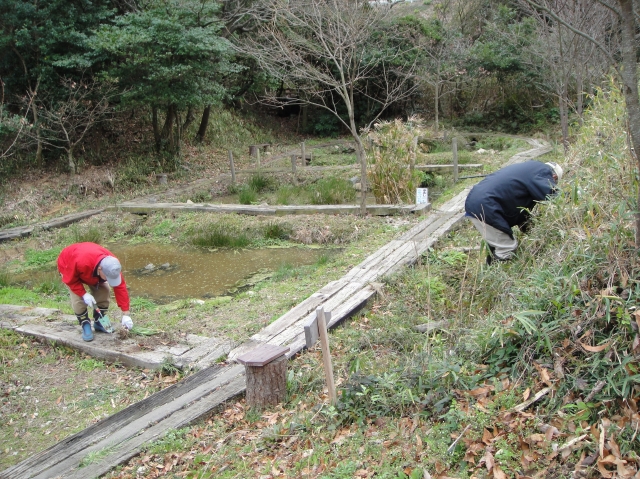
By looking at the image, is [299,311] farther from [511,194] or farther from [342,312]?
[511,194]

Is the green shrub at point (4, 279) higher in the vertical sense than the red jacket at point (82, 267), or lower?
lower

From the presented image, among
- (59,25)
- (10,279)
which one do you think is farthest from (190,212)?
(59,25)

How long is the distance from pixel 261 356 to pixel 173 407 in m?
0.83

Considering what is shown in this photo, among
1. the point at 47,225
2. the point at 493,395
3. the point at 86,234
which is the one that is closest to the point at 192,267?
the point at 86,234

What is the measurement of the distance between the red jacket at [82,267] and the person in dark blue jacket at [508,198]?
3.52 m

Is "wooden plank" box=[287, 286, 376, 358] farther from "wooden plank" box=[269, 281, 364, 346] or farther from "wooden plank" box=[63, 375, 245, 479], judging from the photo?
"wooden plank" box=[63, 375, 245, 479]

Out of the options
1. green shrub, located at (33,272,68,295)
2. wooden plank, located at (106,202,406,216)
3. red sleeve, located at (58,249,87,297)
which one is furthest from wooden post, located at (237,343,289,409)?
wooden plank, located at (106,202,406,216)

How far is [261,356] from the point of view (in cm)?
383

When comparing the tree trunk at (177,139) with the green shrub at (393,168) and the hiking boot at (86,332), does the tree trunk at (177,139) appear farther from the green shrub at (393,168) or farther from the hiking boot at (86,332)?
the hiking boot at (86,332)

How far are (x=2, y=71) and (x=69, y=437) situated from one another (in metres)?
13.5

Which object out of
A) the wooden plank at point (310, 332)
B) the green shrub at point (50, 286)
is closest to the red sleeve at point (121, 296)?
the wooden plank at point (310, 332)

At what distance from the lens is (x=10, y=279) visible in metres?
8.28

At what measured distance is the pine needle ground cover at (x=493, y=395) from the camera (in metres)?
2.83

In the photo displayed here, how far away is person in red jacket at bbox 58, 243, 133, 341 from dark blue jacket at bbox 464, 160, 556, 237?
3523 millimetres
